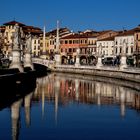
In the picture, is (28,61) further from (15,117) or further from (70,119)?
(70,119)

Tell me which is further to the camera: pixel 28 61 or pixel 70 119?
pixel 28 61

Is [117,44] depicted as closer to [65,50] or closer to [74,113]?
[65,50]

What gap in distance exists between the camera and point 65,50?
123m

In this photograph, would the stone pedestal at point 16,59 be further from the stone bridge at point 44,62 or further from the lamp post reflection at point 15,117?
the stone bridge at point 44,62

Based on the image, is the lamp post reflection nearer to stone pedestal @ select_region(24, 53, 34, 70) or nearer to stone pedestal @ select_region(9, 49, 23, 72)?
stone pedestal @ select_region(9, 49, 23, 72)

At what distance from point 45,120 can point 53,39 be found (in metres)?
107

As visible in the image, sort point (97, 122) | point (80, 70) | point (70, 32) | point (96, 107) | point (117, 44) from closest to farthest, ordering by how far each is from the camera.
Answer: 1. point (97, 122)
2. point (96, 107)
3. point (80, 70)
4. point (117, 44)
5. point (70, 32)

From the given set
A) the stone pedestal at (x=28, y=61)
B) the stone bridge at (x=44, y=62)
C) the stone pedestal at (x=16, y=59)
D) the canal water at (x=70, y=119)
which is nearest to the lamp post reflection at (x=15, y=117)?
the canal water at (x=70, y=119)

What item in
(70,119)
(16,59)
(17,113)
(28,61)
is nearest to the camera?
(70,119)

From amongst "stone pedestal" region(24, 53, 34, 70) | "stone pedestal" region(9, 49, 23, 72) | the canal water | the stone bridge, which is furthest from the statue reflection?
the stone bridge

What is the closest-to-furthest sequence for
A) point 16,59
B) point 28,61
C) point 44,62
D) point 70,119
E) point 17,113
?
point 70,119 → point 17,113 → point 16,59 → point 28,61 → point 44,62

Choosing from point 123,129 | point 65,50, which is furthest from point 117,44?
point 123,129

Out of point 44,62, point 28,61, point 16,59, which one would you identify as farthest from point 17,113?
point 44,62

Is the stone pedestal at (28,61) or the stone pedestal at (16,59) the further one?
the stone pedestal at (28,61)
